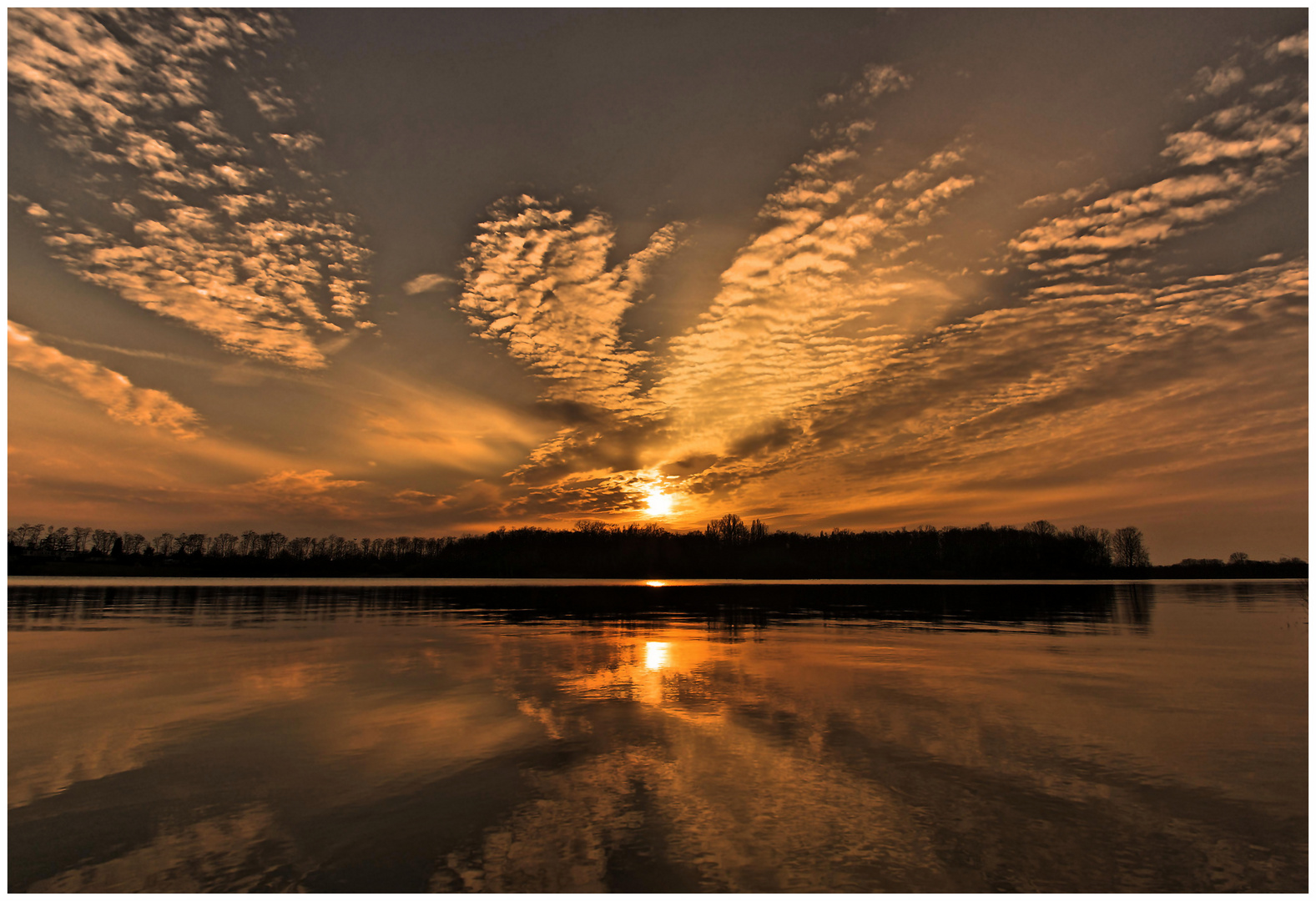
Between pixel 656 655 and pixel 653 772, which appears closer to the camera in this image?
pixel 653 772

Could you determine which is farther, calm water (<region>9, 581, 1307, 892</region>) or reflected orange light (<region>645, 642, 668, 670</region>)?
reflected orange light (<region>645, 642, 668, 670</region>)

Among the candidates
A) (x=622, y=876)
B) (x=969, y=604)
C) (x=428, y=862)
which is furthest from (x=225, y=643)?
(x=969, y=604)

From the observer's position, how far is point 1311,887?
7.05 metres

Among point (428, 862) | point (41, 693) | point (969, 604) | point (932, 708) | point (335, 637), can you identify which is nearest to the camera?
point (428, 862)

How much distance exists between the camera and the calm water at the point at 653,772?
718 centimetres

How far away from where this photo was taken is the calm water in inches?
283

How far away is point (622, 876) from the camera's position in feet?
22.6

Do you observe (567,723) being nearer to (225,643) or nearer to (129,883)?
(129,883)

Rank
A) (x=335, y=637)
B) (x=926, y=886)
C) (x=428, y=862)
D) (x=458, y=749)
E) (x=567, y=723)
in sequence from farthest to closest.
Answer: (x=335, y=637) < (x=567, y=723) < (x=458, y=749) < (x=428, y=862) < (x=926, y=886)

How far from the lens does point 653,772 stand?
33.0ft

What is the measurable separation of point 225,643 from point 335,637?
12.8 ft

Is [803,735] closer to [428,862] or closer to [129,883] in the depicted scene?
[428,862]

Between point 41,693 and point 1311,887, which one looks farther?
point 41,693

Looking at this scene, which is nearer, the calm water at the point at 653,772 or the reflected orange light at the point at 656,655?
the calm water at the point at 653,772
